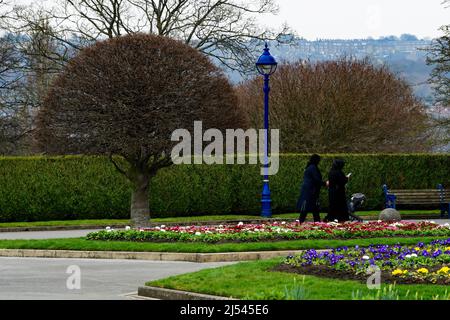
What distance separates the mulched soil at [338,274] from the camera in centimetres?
1325

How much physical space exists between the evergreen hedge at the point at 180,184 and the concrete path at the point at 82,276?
14227mm

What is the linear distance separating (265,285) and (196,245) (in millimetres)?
7541

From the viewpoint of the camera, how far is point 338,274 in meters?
14.2

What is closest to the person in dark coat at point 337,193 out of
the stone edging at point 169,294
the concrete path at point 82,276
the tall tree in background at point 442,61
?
the concrete path at point 82,276

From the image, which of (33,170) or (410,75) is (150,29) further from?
(410,75)

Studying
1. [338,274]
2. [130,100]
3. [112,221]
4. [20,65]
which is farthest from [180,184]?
[338,274]

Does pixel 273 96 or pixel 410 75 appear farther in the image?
pixel 410 75

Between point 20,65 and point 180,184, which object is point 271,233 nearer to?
point 180,184

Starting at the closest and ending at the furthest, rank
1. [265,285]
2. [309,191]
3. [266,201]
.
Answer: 1. [265,285]
2. [309,191]
3. [266,201]

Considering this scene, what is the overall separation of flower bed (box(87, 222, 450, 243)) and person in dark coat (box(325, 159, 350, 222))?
3.82 ft

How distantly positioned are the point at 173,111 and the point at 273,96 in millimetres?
23801

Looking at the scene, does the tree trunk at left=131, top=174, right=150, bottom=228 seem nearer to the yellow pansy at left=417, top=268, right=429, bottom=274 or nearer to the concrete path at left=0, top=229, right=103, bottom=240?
the concrete path at left=0, top=229, right=103, bottom=240

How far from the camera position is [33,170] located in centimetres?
3481
